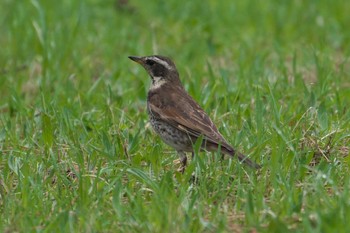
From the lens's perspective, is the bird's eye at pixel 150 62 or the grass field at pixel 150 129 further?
the bird's eye at pixel 150 62

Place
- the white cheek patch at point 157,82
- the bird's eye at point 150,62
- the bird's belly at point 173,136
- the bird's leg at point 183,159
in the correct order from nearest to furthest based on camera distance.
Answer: the bird's leg at point 183,159, the bird's belly at point 173,136, the white cheek patch at point 157,82, the bird's eye at point 150,62

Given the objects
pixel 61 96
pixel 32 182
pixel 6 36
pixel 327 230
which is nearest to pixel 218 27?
pixel 6 36

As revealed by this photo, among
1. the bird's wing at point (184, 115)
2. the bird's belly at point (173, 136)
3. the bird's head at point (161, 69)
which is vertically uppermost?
the bird's head at point (161, 69)

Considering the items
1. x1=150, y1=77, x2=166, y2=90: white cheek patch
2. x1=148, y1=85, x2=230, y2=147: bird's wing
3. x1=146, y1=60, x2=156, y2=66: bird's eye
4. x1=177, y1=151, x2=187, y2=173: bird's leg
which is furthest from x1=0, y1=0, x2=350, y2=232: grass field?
x1=146, y1=60, x2=156, y2=66: bird's eye

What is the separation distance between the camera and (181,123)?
8680 millimetres

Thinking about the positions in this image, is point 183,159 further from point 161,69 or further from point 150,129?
point 161,69

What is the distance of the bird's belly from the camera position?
8.59 m

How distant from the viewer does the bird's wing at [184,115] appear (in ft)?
27.5

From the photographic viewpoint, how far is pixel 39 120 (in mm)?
9633

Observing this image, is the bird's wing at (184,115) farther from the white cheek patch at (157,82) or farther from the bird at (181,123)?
the white cheek patch at (157,82)

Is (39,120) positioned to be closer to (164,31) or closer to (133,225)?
(133,225)

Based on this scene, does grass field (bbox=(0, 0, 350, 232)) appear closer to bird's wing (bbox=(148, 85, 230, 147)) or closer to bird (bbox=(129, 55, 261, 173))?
bird (bbox=(129, 55, 261, 173))

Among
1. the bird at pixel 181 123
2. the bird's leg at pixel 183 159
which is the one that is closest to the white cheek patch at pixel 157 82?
the bird at pixel 181 123

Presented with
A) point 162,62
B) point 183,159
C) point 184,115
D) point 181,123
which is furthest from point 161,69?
point 183,159
